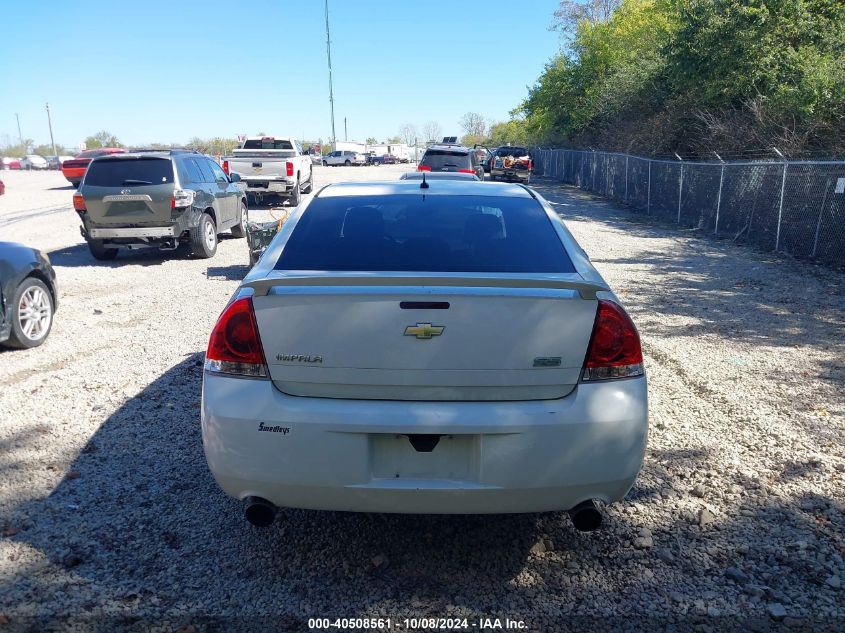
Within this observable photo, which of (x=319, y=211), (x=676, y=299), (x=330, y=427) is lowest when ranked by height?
(x=676, y=299)

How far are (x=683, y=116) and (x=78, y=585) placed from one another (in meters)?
24.9

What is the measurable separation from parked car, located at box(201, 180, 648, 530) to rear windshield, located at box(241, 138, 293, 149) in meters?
22.5

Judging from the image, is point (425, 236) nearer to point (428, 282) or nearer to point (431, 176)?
point (428, 282)

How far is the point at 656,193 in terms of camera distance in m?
20.2

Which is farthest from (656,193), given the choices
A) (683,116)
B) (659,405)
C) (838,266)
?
(659,405)

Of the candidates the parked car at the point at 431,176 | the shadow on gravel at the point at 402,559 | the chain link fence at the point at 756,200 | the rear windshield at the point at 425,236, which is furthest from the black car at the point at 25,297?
the chain link fence at the point at 756,200

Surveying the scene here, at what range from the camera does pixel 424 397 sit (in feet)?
9.20

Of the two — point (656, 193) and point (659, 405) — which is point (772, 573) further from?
point (656, 193)

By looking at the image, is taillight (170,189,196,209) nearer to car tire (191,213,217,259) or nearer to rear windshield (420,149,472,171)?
car tire (191,213,217,259)

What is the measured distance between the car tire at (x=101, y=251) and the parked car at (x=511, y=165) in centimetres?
2560

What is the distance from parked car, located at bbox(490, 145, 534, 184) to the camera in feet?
114

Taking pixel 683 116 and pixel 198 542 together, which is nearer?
→ pixel 198 542

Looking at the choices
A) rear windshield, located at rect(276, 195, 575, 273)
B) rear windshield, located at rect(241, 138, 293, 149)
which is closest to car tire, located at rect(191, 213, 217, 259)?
rear windshield, located at rect(276, 195, 575, 273)

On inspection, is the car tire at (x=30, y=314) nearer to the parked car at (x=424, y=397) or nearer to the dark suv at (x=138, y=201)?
the dark suv at (x=138, y=201)
